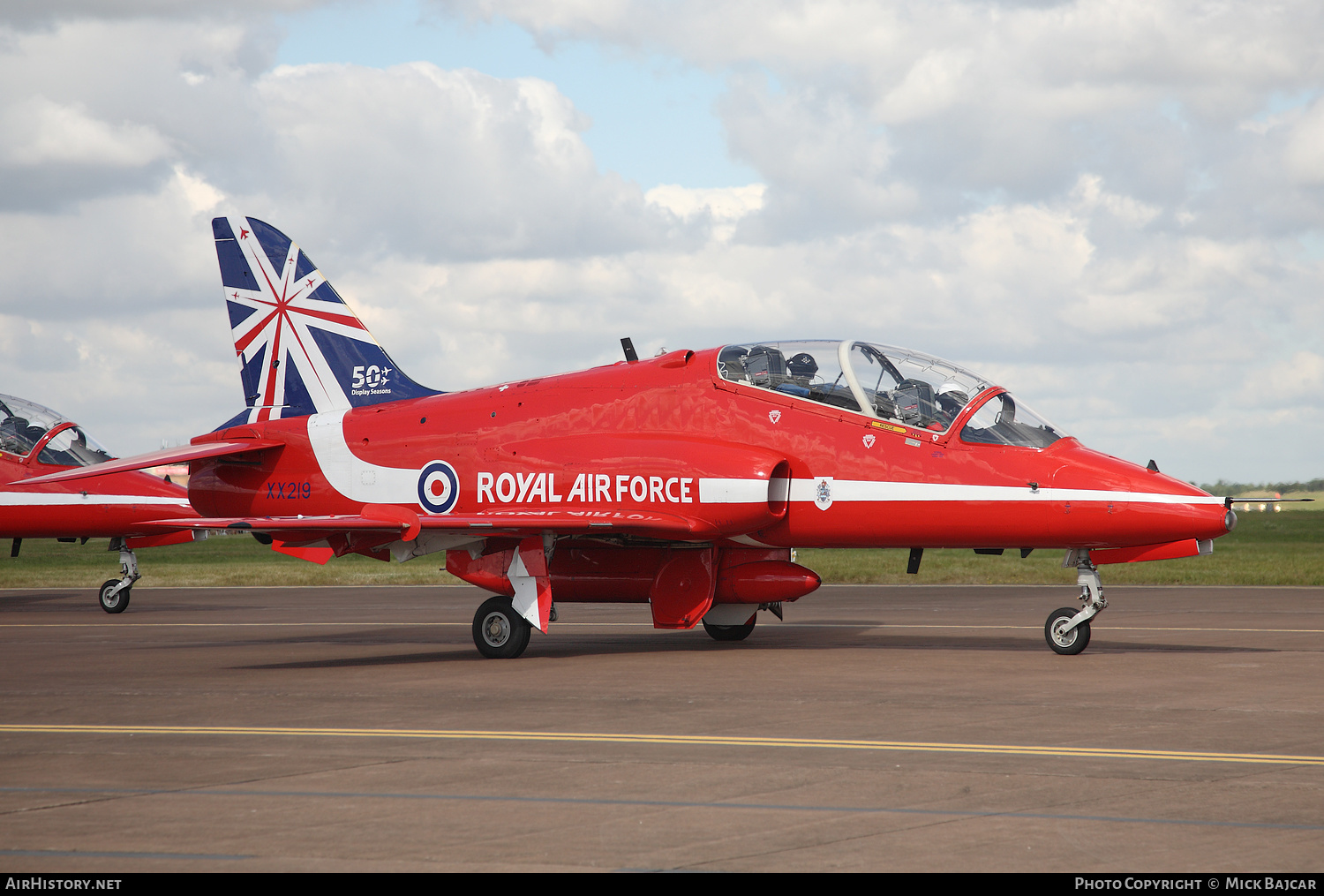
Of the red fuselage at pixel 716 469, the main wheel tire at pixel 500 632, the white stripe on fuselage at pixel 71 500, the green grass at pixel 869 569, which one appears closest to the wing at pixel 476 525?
the red fuselage at pixel 716 469

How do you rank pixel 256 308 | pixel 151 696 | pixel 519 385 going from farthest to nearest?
pixel 256 308 < pixel 519 385 < pixel 151 696

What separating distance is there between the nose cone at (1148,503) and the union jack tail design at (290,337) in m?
9.19

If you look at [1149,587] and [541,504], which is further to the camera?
[1149,587]

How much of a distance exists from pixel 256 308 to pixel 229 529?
18.9 ft

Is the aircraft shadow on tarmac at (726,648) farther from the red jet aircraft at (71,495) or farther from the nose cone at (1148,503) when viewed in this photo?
the red jet aircraft at (71,495)

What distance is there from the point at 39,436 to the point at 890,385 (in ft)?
56.3

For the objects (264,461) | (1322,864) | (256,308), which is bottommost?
(1322,864)

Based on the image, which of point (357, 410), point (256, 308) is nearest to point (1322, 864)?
point (357, 410)

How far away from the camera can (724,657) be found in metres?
14.8

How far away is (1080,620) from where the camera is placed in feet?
46.2

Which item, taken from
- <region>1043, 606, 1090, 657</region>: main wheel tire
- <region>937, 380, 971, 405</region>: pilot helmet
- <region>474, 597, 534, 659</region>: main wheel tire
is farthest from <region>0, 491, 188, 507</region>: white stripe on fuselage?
<region>1043, 606, 1090, 657</region>: main wheel tire

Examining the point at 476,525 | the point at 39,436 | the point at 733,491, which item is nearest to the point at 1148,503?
the point at 733,491

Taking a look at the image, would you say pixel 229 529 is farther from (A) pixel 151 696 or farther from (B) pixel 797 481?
(B) pixel 797 481

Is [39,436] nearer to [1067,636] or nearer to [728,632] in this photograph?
[728,632]
